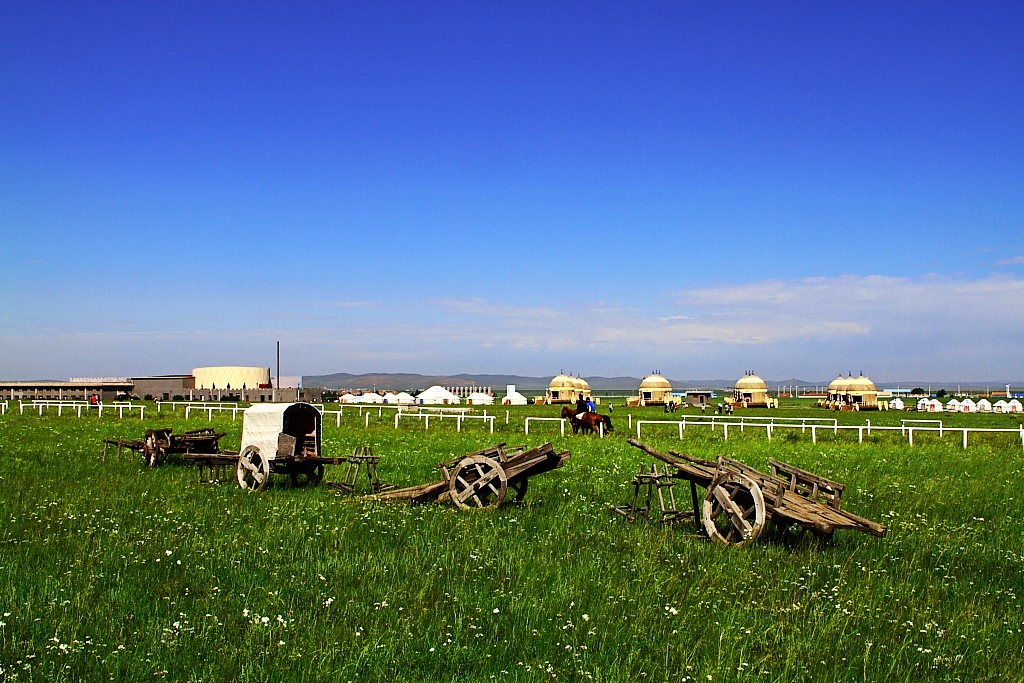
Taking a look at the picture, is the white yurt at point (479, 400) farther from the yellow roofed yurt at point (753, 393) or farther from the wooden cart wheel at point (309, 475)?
the wooden cart wheel at point (309, 475)

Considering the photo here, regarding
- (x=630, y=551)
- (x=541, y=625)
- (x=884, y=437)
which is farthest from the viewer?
(x=884, y=437)

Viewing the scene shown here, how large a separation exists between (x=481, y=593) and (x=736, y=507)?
14.9 ft

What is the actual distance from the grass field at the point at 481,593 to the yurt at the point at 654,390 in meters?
85.3

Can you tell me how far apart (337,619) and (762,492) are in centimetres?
669

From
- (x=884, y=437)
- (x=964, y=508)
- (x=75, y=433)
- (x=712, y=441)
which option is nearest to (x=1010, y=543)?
(x=964, y=508)

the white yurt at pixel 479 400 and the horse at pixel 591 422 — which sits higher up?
the horse at pixel 591 422

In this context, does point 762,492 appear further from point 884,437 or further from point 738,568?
point 884,437

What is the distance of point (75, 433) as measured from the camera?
1425 inches

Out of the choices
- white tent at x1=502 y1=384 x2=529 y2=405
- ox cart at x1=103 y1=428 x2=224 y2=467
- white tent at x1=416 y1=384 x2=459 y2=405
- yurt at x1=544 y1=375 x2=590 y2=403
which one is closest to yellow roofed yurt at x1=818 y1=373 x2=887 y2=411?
yurt at x1=544 y1=375 x2=590 y2=403

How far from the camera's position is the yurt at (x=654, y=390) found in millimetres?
102812

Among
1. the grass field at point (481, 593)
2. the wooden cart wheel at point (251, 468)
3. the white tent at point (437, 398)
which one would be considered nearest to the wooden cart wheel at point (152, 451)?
the wooden cart wheel at point (251, 468)

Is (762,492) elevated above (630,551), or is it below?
above

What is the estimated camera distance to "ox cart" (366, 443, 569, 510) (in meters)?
15.8

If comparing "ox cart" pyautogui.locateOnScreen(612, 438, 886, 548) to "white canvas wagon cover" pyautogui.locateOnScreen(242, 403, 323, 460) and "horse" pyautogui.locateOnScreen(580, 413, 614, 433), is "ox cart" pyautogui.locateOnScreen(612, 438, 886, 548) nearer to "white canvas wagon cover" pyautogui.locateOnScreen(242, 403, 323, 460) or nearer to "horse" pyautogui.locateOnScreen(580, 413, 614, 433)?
"white canvas wagon cover" pyautogui.locateOnScreen(242, 403, 323, 460)
